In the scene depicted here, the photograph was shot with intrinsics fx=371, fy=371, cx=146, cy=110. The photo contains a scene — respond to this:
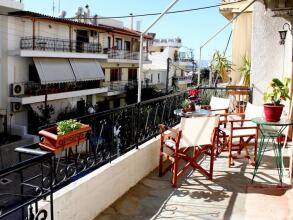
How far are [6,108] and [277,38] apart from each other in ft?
55.5

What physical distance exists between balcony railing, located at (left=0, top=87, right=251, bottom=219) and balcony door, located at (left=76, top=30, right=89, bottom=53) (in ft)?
70.5

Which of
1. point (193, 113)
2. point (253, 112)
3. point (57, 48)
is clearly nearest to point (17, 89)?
point (57, 48)

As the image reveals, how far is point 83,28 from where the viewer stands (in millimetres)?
26984

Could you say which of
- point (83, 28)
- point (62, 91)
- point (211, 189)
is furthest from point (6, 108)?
point (211, 189)

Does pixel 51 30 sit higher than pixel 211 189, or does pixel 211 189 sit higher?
pixel 51 30

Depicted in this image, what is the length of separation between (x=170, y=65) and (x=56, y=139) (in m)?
42.2

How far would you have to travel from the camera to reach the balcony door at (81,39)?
2662 cm

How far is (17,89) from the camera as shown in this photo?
2092 cm

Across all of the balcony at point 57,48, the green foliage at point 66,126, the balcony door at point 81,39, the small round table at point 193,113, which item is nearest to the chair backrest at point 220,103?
the small round table at point 193,113

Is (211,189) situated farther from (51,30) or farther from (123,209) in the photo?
(51,30)

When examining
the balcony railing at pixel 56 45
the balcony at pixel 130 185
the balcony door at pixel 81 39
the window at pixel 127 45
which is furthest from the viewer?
the window at pixel 127 45

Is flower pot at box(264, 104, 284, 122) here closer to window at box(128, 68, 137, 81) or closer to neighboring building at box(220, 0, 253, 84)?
neighboring building at box(220, 0, 253, 84)

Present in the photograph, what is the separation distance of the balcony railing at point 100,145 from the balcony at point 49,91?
16481 millimetres

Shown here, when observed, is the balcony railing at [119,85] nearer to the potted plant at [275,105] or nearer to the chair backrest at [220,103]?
the chair backrest at [220,103]
